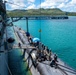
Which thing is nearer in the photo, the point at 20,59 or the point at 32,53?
the point at 32,53

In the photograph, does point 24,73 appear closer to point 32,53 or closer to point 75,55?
point 32,53

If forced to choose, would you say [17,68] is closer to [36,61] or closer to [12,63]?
[12,63]

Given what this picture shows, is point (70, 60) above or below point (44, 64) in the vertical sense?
below

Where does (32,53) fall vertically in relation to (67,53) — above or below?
above

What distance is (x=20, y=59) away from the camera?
4747cm

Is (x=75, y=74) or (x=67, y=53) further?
(x=67, y=53)

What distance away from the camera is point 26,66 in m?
41.8

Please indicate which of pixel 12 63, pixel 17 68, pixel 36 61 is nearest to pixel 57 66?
pixel 36 61

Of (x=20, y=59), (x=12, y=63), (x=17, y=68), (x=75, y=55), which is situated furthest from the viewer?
(x=75, y=55)

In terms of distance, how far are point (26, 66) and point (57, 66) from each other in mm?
11286

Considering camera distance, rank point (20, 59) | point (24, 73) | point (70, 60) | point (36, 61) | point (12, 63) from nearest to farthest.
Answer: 1. point (36, 61)
2. point (24, 73)
3. point (12, 63)
4. point (20, 59)
5. point (70, 60)

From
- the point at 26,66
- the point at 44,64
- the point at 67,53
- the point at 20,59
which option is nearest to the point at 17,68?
the point at 26,66

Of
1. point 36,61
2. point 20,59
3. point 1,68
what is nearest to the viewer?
point 1,68

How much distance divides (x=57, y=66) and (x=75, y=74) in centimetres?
366
